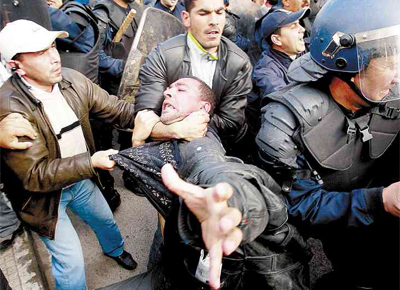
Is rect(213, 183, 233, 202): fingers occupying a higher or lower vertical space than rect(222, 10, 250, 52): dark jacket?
higher

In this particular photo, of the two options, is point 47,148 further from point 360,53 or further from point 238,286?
point 360,53

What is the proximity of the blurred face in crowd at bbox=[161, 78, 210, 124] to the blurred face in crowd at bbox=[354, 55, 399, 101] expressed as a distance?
0.93 metres

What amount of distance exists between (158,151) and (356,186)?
47.5 inches

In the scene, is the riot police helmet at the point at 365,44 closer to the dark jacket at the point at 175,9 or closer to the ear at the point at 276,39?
the ear at the point at 276,39

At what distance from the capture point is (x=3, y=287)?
57.2 inches

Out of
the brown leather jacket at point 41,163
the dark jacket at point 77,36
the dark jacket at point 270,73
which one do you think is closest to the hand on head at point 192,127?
the brown leather jacket at point 41,163

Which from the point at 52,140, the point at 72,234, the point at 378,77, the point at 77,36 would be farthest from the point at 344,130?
the point at 77,36

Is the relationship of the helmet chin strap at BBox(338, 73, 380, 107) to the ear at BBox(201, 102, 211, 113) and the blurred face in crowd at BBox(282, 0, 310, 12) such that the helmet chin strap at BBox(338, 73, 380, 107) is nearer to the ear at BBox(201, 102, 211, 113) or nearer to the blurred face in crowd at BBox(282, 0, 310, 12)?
the ear at BBox(201, 102, 211, 113)

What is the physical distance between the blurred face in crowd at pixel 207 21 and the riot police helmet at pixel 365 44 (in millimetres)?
978

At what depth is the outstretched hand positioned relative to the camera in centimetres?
91

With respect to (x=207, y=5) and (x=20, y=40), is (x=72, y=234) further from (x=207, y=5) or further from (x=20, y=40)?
(x=207, y=5)

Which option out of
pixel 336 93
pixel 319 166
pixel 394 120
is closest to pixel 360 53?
pixel 336 93

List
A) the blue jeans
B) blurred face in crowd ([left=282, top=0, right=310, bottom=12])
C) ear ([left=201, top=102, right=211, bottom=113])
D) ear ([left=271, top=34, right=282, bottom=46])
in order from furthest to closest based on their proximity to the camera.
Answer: blurred face in crowd ([left=282, top=0, right=310, bottom=12]), ear ([left=271, top=34, right=282, bottom=46]), the blue jeans, ear ([left=201, top=102, right=211, bottom=113])

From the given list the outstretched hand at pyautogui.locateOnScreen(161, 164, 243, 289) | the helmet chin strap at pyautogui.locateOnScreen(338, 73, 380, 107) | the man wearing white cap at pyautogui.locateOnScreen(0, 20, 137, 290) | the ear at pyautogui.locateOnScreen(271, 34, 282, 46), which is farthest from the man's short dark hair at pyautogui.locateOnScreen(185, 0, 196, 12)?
the outstretched hand at pyautogui.locateOnScreen(161, 164, 243, 289)
